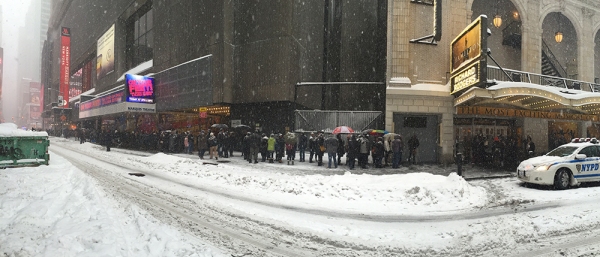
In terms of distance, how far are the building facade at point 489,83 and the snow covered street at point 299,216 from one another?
6963 millimetres

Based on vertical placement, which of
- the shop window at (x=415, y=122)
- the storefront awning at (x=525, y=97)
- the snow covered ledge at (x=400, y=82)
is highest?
the snow covered ledge at (x=400, y=82)

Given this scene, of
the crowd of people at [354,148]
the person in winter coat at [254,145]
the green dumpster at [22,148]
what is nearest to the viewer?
the green dumpster at [22,148]

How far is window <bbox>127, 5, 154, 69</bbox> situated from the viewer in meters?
35.7

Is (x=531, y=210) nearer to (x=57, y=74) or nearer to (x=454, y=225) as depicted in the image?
(x=454, y=225)

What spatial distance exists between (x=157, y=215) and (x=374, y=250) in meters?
A: 4.53

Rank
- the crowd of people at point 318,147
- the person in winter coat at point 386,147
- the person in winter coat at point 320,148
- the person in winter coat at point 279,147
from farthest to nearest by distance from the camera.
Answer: the person in winter coat at point 279,147, the person in winter coat at point 386,147, the person in winter coat at point 320,148, the crowd of people at point 318,147

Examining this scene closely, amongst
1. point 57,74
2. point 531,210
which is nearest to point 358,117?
point 531,210

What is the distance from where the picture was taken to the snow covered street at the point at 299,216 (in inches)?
184

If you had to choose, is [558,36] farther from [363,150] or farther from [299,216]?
[299,216]

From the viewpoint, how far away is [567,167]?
9.98 m

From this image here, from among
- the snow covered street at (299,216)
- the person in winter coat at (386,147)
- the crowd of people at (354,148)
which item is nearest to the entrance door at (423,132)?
the crowd of people at (354,148)

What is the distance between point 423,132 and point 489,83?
494 cm

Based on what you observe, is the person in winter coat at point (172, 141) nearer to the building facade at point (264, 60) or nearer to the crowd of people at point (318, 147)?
the crowd of people at point (318, 147)

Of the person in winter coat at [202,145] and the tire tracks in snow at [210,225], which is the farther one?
the person in winter coat at [202,145]
